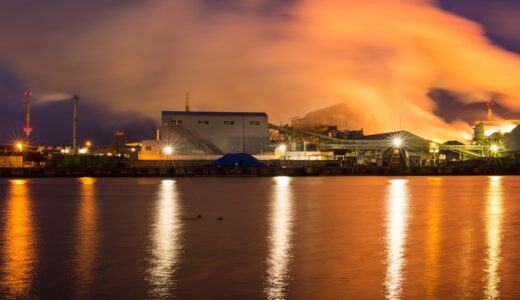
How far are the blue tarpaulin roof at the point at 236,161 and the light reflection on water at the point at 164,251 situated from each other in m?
58.1

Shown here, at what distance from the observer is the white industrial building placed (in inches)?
3415

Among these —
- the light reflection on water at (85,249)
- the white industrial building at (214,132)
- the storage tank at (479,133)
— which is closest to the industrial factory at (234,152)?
the white industrial building at (214,132)

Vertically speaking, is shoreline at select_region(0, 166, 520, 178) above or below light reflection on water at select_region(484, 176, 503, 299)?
above

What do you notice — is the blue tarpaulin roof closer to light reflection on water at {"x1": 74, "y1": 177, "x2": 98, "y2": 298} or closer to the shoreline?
the shoreline

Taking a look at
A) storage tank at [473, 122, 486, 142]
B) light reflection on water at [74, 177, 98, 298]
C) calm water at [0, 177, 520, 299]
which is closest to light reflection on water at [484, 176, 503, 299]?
calm water at [0, 177, 520, 299]

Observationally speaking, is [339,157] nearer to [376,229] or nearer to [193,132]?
[193,132]

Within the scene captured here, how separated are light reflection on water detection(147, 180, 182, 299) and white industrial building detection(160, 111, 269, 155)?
61720 millimetres

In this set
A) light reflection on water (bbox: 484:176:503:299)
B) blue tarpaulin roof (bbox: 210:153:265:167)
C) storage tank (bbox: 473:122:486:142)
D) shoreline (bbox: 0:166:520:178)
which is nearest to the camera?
light reflection on water (bbox: 484:176:503:299)

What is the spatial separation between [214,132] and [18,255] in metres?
75.0

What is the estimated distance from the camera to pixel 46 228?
1953cm

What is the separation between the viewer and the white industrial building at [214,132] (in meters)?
86.8

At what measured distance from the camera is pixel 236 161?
276 feet


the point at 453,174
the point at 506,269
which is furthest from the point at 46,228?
the point at 453,174

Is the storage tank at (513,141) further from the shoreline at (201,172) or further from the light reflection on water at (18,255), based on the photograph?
the light reflection on water at (18,255)
